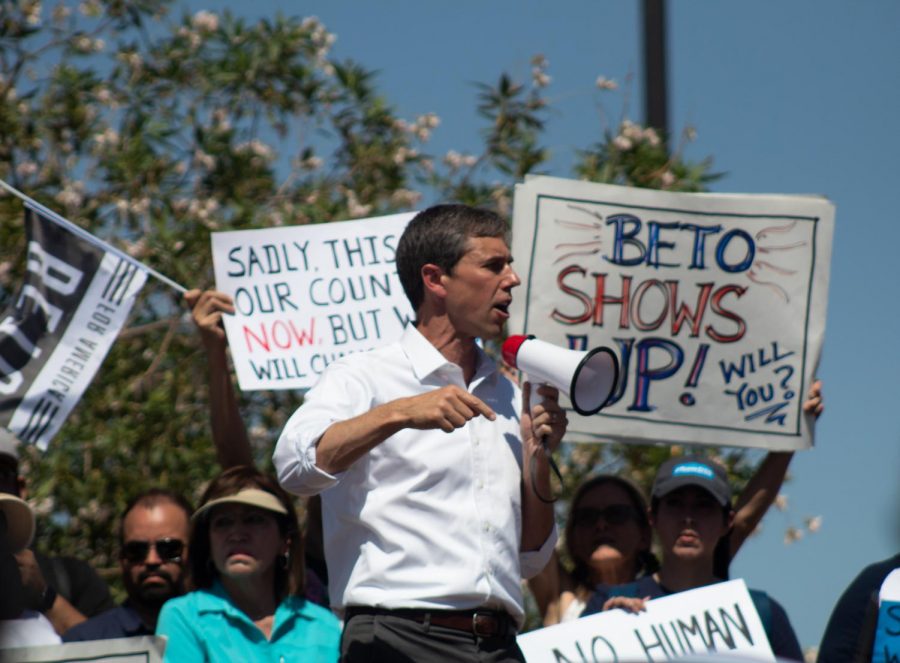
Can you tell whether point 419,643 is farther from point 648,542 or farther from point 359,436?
point 648,542

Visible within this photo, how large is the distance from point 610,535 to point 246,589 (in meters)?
1.36

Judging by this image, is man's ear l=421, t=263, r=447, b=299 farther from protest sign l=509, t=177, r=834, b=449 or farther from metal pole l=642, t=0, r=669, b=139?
metal pole l=642, t=0, r=669, b=139

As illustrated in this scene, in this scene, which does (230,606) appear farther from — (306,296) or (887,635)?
(887,635)

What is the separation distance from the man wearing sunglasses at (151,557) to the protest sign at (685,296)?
146 centimetres

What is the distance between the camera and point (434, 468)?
13.1 ft

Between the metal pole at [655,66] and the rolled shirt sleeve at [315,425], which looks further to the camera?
the metal pole at [655,66]

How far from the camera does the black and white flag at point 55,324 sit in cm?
A: 604

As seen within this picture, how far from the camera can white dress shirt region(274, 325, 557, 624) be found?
12.8ft

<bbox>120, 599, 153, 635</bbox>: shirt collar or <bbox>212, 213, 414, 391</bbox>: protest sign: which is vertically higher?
<bbox>212, 213, 414, 391</bbox>: protest sign

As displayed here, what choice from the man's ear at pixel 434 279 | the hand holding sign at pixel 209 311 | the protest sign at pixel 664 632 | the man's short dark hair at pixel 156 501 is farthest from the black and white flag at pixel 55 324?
the man's ear at pixel 434 279

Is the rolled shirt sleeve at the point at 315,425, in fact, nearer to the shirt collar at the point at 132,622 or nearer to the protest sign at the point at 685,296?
the shirt collar at the point at 132,622

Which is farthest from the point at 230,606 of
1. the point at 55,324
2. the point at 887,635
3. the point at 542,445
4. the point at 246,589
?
the point at 887,635

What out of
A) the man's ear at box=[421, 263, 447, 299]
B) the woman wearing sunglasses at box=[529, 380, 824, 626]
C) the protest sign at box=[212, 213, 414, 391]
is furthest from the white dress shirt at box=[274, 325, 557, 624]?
the protest sign at box=[212, 213, 414, 391]

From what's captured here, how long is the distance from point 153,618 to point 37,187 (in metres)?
3.66
